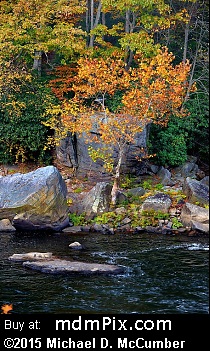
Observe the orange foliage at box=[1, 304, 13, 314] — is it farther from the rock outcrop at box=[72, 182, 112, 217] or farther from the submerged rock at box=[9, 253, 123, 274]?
the rock outcrop at box=[72, 182, 112, 217]

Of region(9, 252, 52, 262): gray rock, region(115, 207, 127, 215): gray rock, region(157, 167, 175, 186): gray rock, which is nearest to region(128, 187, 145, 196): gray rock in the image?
region(115, 207, 127, 215): gray rock

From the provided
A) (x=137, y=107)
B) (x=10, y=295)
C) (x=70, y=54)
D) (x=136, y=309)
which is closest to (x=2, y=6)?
(x=70, y=54)

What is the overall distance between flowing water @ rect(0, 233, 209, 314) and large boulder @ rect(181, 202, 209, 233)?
32.0 inches

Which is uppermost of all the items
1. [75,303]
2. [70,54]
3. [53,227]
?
[70,54]

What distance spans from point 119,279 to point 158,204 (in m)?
8.23

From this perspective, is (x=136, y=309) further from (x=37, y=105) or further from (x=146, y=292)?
(x=37, y=105)

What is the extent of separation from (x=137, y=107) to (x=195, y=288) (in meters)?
12.1

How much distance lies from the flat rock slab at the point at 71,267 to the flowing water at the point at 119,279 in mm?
290

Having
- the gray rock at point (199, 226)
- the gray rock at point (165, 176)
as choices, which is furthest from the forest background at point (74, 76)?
the gray rock at point (199, 226)

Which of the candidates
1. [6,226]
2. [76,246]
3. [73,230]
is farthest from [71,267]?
[6,226]

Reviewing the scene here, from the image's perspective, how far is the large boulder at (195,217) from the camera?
70.3 feet

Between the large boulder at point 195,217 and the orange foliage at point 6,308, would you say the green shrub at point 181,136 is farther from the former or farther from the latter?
the orange foliage at point 6,308

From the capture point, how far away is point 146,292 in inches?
571

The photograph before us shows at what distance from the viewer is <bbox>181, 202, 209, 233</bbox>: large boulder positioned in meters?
21.4
